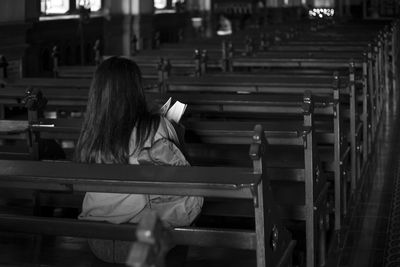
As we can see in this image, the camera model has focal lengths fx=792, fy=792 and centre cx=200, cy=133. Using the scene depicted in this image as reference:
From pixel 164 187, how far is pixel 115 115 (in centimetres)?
56

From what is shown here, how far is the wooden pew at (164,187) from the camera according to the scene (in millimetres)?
2561

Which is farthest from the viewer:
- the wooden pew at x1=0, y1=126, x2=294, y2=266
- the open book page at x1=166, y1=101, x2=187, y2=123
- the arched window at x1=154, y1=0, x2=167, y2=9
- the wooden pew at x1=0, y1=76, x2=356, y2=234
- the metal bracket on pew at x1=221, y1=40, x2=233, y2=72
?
the arched window at x1=154, y1=0, x2=167, y2=9

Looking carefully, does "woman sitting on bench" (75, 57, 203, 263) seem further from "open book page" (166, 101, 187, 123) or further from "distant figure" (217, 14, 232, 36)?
"distant figure" (217, 14, 232, 36)

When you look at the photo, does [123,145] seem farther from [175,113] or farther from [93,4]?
[93,4]

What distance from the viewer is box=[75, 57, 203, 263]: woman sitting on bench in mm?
3027

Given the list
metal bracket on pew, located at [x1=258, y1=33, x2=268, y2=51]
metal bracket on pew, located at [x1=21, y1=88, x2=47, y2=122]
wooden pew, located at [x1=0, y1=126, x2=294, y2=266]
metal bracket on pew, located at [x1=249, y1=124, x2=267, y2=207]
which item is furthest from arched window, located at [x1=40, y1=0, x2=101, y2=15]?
metal bracket on pew, located at [x1=249, y1=124, x2=267, y2=207]

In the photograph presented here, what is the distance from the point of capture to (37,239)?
3525 millimetres

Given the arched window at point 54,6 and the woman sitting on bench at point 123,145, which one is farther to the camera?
the arched window at point 54,6

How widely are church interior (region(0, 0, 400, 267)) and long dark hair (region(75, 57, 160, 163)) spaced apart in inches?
2.3

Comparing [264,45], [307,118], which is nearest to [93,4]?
[264,45]

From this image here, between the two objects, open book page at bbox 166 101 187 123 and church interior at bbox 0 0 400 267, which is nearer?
church interior at bbox 0 0 400 267

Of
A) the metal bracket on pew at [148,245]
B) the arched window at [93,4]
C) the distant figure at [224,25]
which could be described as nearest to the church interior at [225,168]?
the metal bracket on pew at [148,245]

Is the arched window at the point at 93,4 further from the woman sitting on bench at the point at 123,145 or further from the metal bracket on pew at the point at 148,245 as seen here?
the metal bracket on pew at the point at 148,245

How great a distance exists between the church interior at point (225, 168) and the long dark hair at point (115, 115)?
6cm
